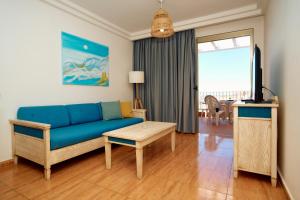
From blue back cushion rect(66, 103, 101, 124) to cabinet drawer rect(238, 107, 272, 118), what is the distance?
8.05ft

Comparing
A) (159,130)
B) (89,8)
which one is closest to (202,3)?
(89,8)

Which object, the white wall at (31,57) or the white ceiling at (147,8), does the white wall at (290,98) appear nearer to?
the white ceiling at (147,8)

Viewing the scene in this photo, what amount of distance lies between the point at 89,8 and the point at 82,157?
2.66 metres

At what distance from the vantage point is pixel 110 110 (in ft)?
11.2

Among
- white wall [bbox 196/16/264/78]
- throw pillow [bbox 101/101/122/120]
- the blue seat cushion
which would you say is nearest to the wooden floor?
the blue seat cushion

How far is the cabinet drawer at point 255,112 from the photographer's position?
5.81 ft

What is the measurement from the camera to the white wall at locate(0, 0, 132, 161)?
7.29 feet

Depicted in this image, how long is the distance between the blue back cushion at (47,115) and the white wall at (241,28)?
130 inches

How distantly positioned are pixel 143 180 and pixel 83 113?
1729mm

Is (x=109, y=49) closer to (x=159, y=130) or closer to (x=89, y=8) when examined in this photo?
(x=89, y=8)

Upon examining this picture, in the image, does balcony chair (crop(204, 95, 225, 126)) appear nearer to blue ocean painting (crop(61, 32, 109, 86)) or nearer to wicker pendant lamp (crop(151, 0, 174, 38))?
blue ocean painting (crop(61, 32, 109, 86))

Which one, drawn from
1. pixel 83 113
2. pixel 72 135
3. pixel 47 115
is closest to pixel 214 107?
pixel 83 113

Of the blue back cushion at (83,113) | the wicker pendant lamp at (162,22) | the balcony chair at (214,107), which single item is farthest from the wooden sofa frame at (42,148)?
the balcony chair at (214,107)

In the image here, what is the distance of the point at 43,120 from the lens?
7.89 ft
